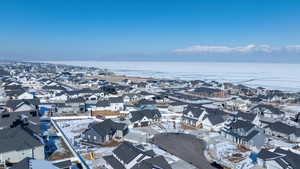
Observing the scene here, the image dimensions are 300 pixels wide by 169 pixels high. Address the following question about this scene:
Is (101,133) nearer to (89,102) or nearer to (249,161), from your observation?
(249,161)

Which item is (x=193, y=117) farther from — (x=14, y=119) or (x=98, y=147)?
(x=14, y=119)

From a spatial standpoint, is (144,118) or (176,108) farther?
(176,108)

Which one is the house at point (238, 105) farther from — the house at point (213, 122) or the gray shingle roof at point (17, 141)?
the gray shingle roof at point (17, 141)

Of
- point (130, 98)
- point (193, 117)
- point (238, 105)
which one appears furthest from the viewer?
point (130, 98)

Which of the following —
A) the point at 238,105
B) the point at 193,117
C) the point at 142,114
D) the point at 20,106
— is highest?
the point at 20,106

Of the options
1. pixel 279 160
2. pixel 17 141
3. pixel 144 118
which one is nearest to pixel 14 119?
pixel 17 141

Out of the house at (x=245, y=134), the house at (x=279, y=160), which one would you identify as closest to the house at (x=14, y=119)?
the house at (x=245, y=134)
